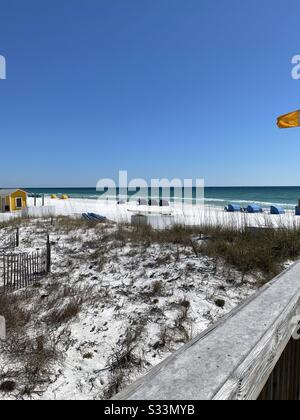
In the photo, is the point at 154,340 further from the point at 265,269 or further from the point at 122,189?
the point at 122,189

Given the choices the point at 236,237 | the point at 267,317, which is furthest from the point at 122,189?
the point at 267,317

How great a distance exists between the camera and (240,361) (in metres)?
0.97

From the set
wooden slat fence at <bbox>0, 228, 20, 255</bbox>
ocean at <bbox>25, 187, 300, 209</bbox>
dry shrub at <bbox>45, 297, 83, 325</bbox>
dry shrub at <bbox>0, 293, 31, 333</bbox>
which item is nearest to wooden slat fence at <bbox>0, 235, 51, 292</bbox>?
dry shrub at <bbox>0, 293, 31, 333</bbox>

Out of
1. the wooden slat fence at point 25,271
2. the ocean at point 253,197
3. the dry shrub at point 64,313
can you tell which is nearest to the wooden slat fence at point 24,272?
the wooden slat fence at point 25,271

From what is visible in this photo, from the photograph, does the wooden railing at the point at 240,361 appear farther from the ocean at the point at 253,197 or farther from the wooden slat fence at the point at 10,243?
the ocean at the point at 253,197

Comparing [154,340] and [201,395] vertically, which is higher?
[201,395]

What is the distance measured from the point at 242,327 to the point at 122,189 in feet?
320

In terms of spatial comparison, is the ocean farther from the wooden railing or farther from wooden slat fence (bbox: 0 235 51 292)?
the wooden railing

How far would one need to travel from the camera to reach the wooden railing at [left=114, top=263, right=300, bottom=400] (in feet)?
2.72

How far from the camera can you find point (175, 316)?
4.68 metres

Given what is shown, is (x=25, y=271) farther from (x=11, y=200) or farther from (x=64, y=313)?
(x=11, y=200)

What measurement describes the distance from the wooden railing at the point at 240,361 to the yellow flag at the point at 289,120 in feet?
12.3

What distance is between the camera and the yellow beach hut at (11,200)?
2738 cm

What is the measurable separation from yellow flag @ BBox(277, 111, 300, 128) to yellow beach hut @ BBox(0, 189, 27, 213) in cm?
2736
